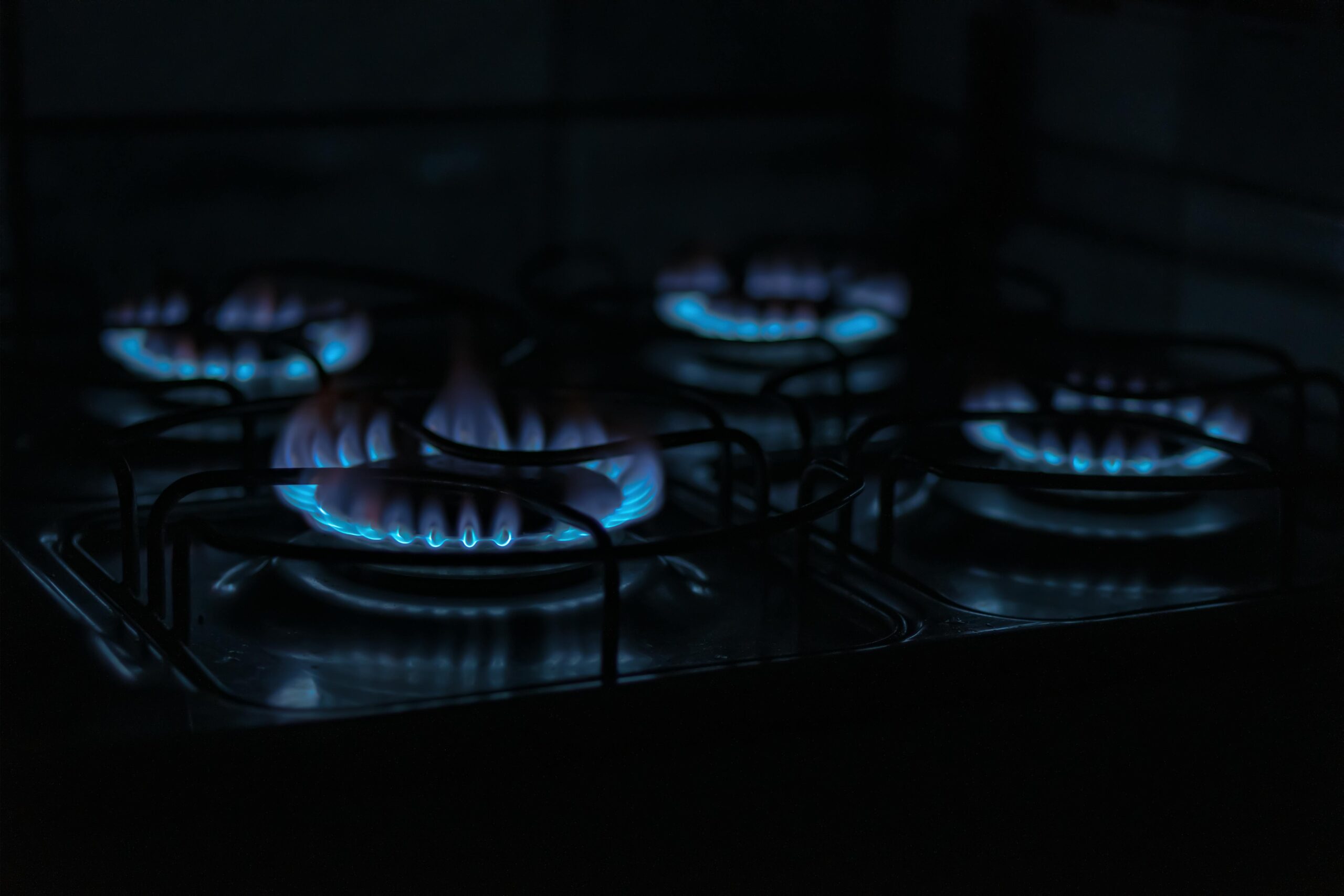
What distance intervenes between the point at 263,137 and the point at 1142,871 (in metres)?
0.93

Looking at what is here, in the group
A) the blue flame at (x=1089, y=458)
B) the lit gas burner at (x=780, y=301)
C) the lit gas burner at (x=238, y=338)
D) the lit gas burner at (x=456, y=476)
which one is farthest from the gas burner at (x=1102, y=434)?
the lit gas burner at (x=238, y=338)

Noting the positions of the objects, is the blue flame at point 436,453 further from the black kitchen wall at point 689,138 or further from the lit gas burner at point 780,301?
the black kitchen wall at point 689,138

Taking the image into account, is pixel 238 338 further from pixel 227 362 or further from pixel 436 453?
pixel 436 453

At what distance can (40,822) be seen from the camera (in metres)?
0.56

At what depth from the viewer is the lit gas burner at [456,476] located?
736 mm

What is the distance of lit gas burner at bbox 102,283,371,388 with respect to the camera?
1.07m

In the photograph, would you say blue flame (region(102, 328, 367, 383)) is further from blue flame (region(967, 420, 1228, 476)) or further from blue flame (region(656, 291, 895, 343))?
blue flame (region(967, 420, 1228, 476))

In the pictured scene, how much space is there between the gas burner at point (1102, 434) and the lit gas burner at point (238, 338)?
46cm

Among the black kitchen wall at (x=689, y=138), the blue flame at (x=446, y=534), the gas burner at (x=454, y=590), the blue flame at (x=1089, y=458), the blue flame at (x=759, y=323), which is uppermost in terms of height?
the black kitchen wall at (x=689, y=138)

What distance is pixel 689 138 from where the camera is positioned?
145cm

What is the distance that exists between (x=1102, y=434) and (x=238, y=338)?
1.93 ft

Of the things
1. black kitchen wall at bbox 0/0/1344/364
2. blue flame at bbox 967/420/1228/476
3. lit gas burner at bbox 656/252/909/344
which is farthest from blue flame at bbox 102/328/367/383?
blue flame at bbox 967/420/1228/476

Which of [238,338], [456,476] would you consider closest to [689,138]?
[238,338]

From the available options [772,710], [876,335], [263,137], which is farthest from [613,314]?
[772,710]
